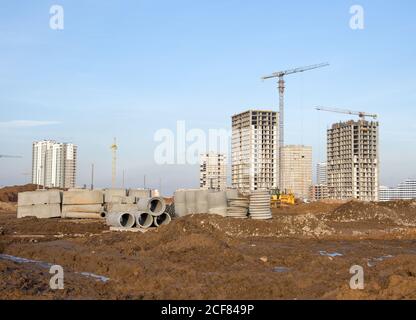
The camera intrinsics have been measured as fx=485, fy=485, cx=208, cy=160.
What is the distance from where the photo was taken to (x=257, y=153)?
345 ft

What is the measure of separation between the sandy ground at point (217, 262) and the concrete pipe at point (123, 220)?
1.00 meters

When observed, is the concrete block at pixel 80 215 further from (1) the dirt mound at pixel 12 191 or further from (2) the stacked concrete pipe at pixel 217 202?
(1) the dirt mound at pixel 12 191

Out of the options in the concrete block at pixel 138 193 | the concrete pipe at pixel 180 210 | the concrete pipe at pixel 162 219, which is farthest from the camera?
the concrete block at pixel 138 193

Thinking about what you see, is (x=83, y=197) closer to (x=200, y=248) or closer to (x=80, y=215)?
(x=80, y=215)

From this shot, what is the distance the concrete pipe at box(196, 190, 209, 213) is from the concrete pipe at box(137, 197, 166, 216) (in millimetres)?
3398

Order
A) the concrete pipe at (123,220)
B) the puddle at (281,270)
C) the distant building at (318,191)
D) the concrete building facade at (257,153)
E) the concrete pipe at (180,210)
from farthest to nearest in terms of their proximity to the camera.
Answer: the distant building at (318,191), the concrete building facade at (257,153), the concrete pipe at (180,210), the concrete pipe at (123,220), the puddle at (281,270)

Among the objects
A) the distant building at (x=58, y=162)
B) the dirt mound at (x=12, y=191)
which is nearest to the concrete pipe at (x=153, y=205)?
the dirt mound at (x=12, y=191)

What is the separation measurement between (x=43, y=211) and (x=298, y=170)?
372 ft

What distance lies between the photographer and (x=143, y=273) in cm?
958

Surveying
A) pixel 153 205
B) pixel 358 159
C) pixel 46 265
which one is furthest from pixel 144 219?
pixel 358 159

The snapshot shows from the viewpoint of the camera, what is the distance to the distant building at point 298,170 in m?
133
